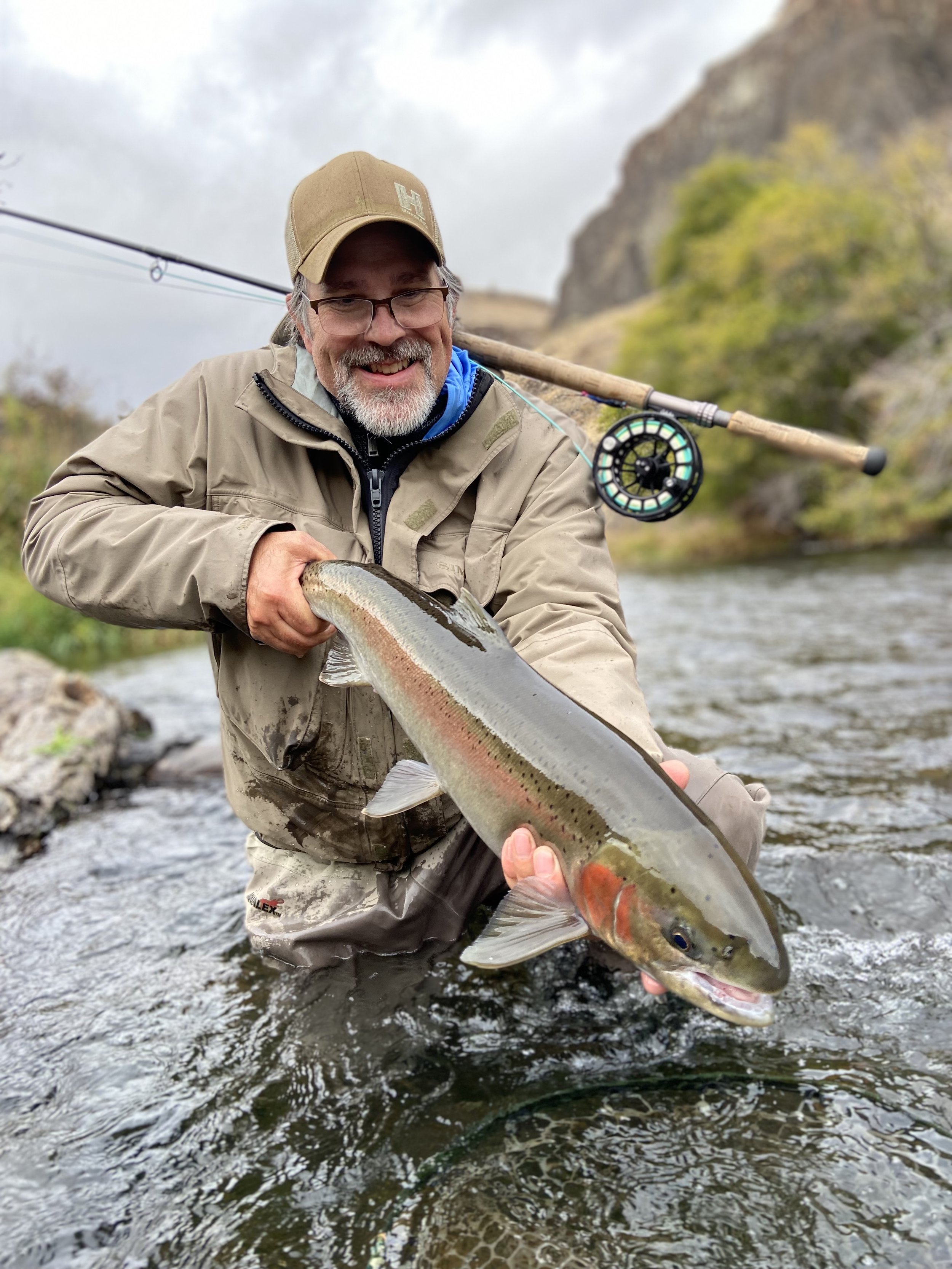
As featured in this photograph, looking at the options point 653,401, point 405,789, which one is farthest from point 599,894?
point 653,401

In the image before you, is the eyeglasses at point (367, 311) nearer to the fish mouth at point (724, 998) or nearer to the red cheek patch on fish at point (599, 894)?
the red cheek patch on fish at point (599, 894)

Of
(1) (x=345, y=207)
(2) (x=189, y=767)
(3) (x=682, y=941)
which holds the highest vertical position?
(1) (x=345, y=207)

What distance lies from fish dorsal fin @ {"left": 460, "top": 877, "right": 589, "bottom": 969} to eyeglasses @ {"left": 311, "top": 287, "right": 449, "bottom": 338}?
6.03 ft

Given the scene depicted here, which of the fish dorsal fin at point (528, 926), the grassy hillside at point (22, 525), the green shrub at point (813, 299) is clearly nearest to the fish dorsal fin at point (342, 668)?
the fish dorsal fin at point (528, 926)

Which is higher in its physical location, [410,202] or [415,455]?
[410,202]

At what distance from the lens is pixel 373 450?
324 cm

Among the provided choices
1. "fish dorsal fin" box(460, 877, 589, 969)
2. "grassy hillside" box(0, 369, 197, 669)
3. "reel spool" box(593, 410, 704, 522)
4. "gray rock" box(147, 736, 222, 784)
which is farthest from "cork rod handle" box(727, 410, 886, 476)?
"grassy hillside" box(0, 369, 197, 669)

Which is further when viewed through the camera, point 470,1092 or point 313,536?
point 313,536

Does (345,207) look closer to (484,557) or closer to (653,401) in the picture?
(484,557)

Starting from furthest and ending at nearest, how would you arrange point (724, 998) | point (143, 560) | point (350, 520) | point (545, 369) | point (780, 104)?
point (780, 104)
point (545, 369)
point (350, 520)
point (143, 560)
point (724, 998)

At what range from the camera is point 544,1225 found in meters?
2.31

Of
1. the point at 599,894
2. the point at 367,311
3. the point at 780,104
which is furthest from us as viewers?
the point at 780,104

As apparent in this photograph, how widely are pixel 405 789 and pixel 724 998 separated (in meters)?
0.96

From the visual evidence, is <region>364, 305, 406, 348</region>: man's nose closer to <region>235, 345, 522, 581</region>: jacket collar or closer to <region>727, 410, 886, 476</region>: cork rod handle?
<region>235, 345, 522, 581</region>: jacket collar
